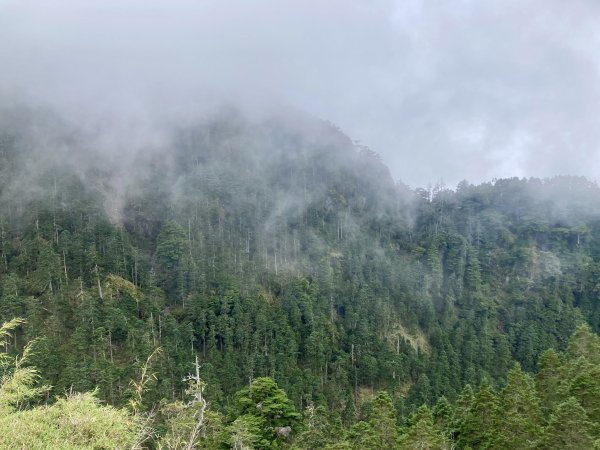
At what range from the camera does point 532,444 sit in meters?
29.9

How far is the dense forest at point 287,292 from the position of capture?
3646cm

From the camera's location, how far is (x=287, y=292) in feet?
320

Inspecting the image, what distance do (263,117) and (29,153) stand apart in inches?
3063

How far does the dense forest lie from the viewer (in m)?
36.5

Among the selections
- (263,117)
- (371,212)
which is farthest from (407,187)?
(263,117)

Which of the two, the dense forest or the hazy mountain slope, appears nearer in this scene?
the dense forest

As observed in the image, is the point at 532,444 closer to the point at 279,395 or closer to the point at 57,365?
the point at 279,395

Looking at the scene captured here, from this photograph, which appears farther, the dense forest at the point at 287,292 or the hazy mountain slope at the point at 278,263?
the hazy mountain slope at the point at 278,263

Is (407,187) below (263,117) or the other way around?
below

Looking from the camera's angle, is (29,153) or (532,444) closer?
(532,444)

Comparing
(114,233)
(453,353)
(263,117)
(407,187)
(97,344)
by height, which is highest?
(263,117)

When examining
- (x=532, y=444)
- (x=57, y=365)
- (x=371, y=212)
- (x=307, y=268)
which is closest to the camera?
(x=532, y=444)

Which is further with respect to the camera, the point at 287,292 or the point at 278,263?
the point at 278,263

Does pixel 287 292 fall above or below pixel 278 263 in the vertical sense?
below
